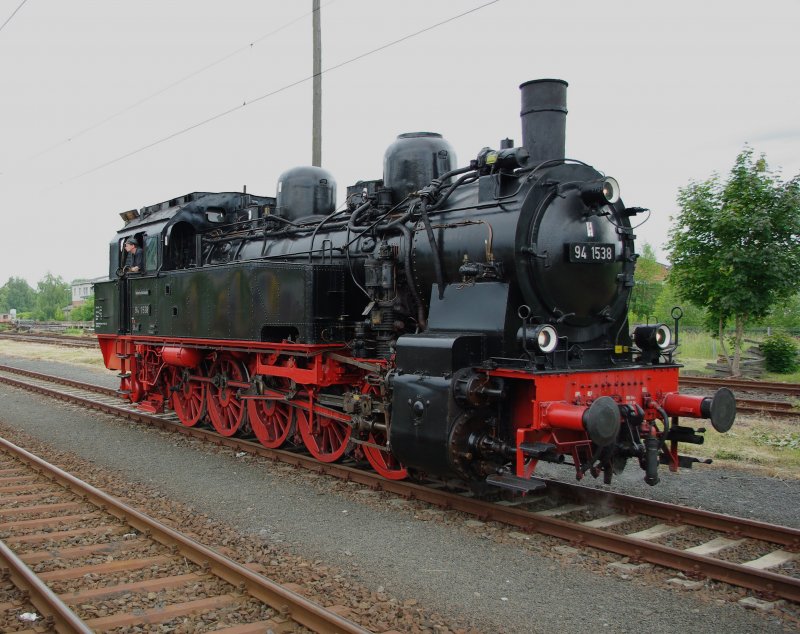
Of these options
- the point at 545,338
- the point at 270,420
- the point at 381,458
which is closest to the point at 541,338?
the point at 545,338

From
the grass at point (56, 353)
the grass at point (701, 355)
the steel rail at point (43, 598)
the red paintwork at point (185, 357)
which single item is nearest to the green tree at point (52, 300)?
the grass at point (56, 353)

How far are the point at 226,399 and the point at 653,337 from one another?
5.90 metres

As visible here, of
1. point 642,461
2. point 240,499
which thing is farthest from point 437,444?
point 240,499

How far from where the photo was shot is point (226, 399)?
10039 mm

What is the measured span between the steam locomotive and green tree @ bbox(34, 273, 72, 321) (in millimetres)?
96897

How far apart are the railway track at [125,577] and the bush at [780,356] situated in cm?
1609

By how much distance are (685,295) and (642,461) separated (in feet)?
36.0

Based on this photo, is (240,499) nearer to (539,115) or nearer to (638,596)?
(638,596)

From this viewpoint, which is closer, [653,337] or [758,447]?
[653,337]

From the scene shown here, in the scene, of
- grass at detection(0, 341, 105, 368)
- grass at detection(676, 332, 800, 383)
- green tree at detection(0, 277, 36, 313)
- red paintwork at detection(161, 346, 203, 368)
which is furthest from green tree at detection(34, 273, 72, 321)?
red paintwork at detection(161, 346, 203, 368)

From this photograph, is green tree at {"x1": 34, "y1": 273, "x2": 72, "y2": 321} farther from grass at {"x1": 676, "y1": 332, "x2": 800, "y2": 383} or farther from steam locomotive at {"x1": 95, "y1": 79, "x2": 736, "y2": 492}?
steam locomotive at {"x1": 95, "y1": 79, "x2": 736, "y2": 492}

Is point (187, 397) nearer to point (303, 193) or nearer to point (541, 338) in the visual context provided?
point (303, 193)

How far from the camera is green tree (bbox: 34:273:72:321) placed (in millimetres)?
103188

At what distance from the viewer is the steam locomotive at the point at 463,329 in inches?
240
